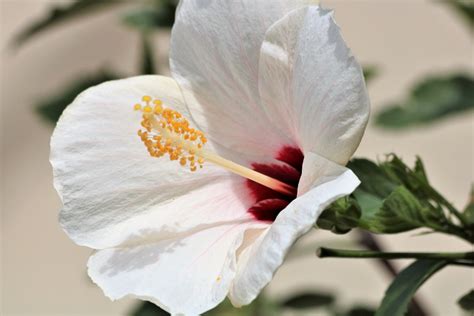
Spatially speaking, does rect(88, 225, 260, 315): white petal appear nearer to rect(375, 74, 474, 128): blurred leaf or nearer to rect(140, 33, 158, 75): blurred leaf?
rect(140, 33, 158, 75): blurred leaf

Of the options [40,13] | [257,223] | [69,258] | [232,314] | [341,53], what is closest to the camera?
[341,53]

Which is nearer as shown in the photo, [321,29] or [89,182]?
[321,29]

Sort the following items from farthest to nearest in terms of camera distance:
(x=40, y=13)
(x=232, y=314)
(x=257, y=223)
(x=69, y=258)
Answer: (x=40, y=13), (x=69, y=258), (x=232, y=314), (x=257, y=223)

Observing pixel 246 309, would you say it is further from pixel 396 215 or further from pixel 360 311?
pixel 396 215

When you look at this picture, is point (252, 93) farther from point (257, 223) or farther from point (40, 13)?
point (40, 13)

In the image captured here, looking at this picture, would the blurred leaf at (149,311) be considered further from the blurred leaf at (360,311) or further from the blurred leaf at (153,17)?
the blurred leaf at (153,17)

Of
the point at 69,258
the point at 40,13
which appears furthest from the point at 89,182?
the point at 40,13
